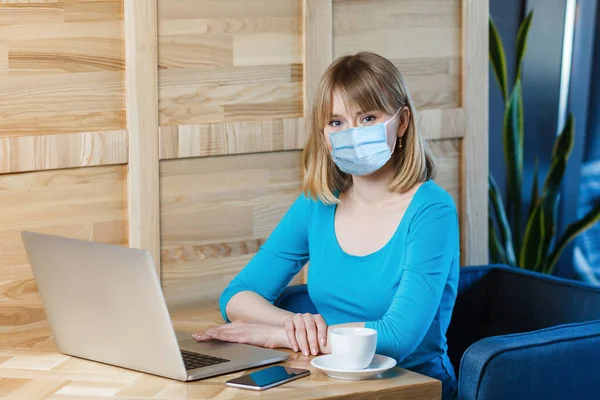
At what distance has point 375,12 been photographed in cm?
260

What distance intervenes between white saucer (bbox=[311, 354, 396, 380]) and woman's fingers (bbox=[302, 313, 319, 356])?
10cm

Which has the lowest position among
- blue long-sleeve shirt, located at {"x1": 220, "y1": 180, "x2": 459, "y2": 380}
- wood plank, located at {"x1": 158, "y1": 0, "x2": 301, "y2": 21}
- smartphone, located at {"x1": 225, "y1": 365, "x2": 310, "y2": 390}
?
smartphone, located at {"x1": 225, "y1": 365, "x2": 310, "y2": 390}

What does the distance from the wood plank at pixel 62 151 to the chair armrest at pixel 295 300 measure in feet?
1.66

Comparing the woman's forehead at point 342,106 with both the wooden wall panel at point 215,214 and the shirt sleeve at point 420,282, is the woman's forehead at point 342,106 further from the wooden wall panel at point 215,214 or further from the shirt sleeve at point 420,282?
the wooden wall panel at point 215,214

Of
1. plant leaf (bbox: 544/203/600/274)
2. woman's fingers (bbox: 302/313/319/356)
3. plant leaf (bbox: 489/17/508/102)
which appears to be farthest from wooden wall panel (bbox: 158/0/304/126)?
plant leaf (bbox: 544/203/600/274)

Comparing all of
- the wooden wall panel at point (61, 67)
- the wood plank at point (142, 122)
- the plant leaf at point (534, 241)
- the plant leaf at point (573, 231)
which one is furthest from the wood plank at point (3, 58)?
the plant leaf at point (573, 231)

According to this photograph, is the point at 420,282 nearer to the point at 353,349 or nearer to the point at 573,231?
the point at 353,349

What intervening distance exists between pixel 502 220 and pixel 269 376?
206cm

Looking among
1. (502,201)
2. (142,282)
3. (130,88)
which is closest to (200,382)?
(142,282)

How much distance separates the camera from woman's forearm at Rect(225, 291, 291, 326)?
1.97 m

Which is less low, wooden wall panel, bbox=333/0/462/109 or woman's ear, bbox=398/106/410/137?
wooden wall panel, bbox=333/0/462/109

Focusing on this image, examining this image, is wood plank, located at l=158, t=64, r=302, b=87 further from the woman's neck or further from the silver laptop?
the silver laptop

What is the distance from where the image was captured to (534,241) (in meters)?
3.53

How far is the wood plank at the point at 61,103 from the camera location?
6.94 ft
